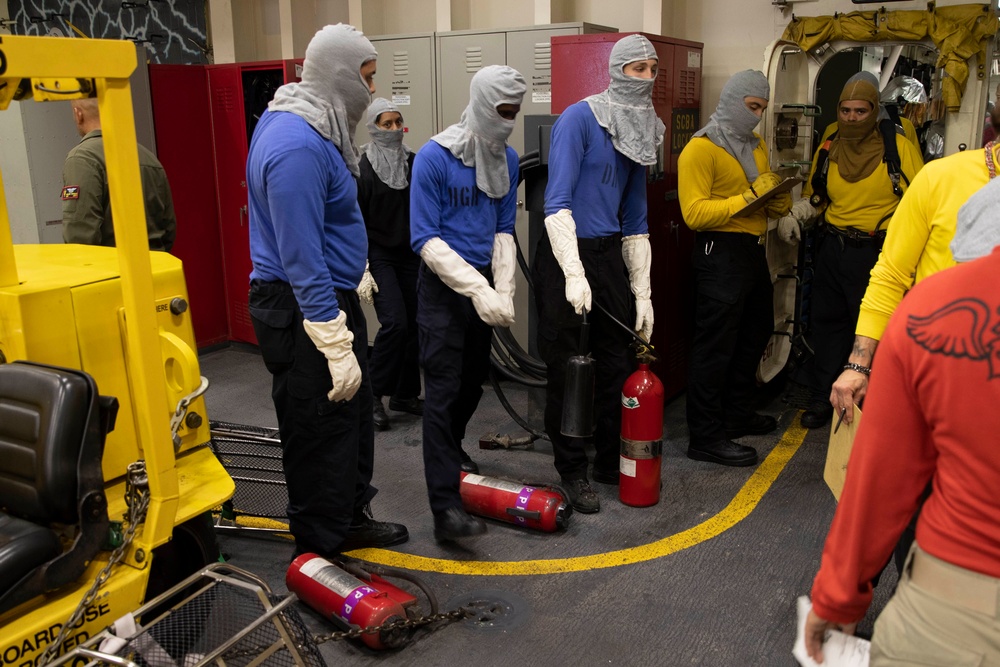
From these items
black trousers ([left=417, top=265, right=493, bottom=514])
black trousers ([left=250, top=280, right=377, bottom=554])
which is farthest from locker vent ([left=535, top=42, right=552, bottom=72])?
black trousers ([left=250, top=280, right=377, bottom=554])

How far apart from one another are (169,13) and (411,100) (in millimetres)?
2875

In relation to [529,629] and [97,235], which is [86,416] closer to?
[529,629]

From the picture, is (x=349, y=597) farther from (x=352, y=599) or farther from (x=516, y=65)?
(x=516, y=65)

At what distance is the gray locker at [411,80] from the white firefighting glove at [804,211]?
2.34 metres

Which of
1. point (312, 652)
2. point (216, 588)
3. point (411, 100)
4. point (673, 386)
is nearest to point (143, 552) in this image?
point (216, 588)

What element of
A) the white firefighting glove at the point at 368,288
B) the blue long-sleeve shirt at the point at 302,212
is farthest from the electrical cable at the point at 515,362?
the blue long-sleeve shirt at the point at 302,212

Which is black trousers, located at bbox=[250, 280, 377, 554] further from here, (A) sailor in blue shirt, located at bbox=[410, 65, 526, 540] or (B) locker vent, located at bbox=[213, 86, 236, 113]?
(B) locker vent, located at bbox=[213, 86, 236, 113]

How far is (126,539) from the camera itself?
7.29 feet

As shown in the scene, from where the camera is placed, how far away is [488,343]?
3.77m

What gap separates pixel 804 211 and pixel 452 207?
2.36 metres

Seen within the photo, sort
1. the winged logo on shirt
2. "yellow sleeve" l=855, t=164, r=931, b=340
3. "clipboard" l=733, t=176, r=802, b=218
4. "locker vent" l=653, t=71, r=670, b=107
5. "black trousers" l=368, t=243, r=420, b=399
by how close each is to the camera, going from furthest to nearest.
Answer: "black trousers" l=368, t=243, r=420, b=399, "locker vent" l=653, t=71, r=670, b=107, "clipboard" l=733, t=176, r=802, b=218, "yellow sleeve" l=855, t=164, r=931, b=340, the winged logo on shirt

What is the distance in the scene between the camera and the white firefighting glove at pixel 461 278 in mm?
3434

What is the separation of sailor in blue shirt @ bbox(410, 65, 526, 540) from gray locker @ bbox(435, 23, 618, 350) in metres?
1.34

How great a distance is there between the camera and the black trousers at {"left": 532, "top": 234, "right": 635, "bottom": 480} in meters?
3.84
